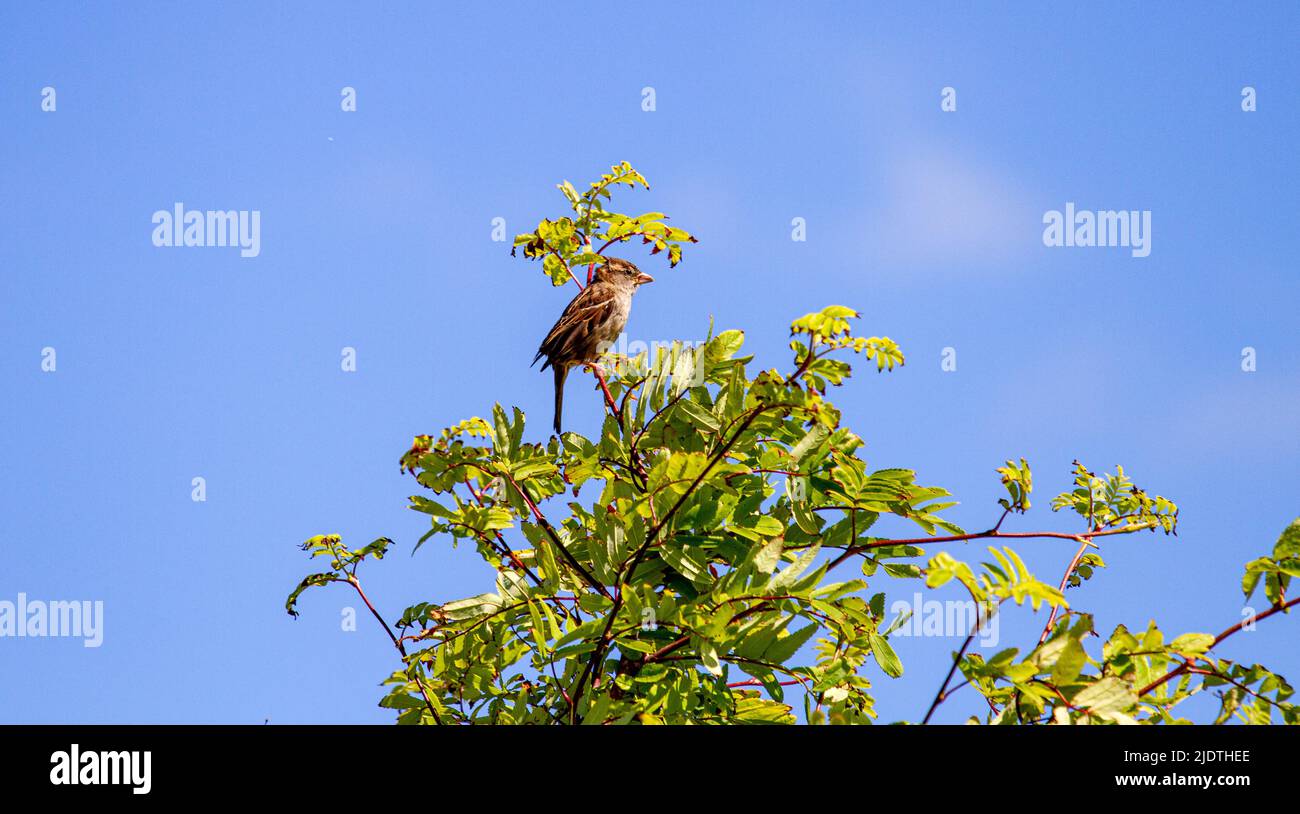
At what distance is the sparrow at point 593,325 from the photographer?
6.51 metres

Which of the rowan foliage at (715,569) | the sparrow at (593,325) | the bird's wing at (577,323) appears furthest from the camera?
the sparrow at (593,325)

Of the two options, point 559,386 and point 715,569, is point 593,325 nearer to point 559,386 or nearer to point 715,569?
point 559,386

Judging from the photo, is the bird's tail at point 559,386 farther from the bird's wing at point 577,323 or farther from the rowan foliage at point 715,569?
the rowan foliage at point 715,569

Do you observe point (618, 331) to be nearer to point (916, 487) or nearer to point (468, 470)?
point (468, 470)

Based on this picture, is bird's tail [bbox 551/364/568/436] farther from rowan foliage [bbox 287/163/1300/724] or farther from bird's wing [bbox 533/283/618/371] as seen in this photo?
rowan foliage [bbox 287/163/1300/724]

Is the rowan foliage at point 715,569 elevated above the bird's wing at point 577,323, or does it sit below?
below

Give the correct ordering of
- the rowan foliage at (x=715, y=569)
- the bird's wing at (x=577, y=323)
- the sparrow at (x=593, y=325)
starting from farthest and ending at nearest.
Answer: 1. the sparrow at (x=593, y=325)
2. the bird's wing at (x=577, y=323)
3. the rowan foliage at (x=715, y=569)

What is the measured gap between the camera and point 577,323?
6863 millimetres

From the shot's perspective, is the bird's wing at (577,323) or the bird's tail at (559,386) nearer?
the bird's wing at (577,323)

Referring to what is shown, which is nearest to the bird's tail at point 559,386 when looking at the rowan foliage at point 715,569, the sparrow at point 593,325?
the sparrow at point 593,325

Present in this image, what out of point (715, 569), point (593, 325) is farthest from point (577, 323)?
point (715, 569)

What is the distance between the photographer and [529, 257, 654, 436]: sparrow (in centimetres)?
651
